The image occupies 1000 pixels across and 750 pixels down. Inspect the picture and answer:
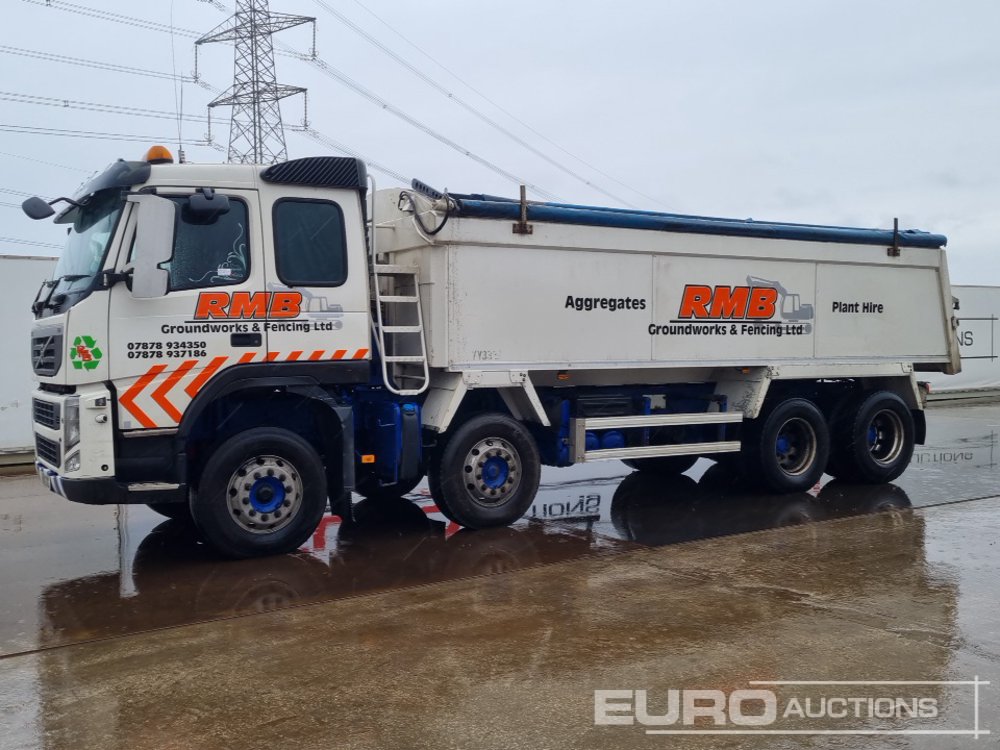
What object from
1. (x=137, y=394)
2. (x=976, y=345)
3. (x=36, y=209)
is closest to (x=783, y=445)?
(x=137, y=394)

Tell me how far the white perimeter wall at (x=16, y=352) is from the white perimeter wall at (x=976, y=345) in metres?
18.3

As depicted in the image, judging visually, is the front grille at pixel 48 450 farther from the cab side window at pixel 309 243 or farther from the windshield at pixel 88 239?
the cab side window at pixel 309 243

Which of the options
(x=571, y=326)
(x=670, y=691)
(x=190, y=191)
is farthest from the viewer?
(x=571, y=326)

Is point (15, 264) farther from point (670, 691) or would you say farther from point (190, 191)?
point (670, 691)

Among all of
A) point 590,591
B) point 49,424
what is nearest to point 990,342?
point 590,591

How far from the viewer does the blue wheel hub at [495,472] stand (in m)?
8.16

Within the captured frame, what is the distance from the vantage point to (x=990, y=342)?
23.0 m

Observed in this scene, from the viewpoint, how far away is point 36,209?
7.17 metres

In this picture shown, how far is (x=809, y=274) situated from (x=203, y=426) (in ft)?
20.5

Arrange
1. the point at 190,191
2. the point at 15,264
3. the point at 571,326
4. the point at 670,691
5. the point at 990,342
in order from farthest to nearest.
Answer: the point at 990,342
the point at 15,264
the point at 571,326
the point at 190,191
the point at 670,691

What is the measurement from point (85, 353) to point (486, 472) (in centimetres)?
333

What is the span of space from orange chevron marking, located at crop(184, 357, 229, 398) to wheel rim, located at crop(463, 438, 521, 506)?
2216 mm

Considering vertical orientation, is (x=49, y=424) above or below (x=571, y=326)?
below

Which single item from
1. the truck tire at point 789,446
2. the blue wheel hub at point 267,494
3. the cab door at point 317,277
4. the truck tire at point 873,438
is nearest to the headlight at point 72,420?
the blue wheel hub at point 267,494
